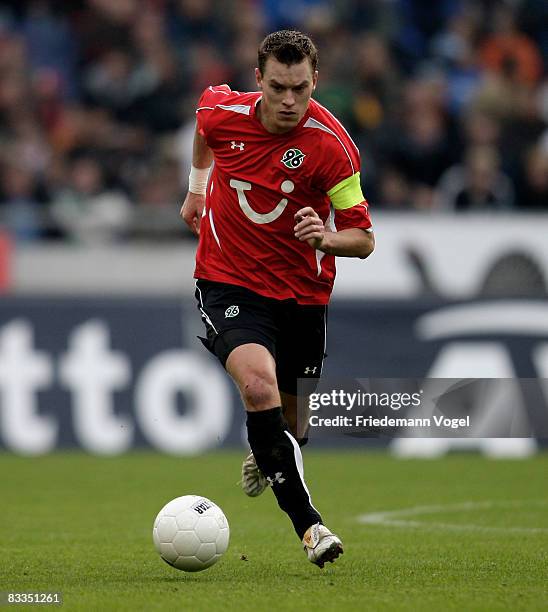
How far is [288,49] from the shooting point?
6.08 metres

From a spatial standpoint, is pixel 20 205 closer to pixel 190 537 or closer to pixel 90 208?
pixel 90 208

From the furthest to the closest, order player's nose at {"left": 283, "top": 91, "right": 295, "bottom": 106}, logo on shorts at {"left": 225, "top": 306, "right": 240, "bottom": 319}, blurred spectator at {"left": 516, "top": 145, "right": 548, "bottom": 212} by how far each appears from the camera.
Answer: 1. blurred spectator at {"left": 516, "top": 145, "right": 548, "bottom": 212}
2. logo on shorts at {"left": 225, "top": 306, "right": 240, "bottom": 319}
3. player's nose at {"left": 283, "top": 91, "right": 295, "bottom": 106}

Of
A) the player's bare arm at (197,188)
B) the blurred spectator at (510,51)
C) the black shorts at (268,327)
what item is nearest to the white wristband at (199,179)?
the player's bare arm at (197,188)

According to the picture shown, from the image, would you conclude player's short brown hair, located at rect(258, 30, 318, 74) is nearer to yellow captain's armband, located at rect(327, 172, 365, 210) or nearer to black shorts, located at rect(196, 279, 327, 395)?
yellow captain's armband, located at rect(327, 172, 365, 210)

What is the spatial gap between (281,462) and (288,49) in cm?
180

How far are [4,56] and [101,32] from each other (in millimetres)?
1163

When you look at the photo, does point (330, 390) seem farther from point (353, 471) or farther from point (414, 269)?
point (414, 269)

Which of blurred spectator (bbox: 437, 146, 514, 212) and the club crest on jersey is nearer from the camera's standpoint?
the club crest on jersey

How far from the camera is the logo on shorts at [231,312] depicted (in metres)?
6.36

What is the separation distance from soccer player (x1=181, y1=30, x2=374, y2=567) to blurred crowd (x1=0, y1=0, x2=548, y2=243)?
24.8 feet

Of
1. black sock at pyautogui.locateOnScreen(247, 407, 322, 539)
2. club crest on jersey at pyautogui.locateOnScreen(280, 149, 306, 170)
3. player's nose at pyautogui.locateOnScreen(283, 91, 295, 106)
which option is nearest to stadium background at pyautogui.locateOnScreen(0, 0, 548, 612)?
black sock at pyautogui.locateOnScreen(247, 407, 322, 539)

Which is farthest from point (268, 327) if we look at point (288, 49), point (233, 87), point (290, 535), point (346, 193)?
point (233, 87)

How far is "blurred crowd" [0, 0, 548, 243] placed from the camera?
47.8ft

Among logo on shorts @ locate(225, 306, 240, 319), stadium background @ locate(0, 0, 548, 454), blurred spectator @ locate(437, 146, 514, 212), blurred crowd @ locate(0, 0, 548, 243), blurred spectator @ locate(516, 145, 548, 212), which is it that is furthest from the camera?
blurred spectator @ locate(516, 145, 548, 212)
